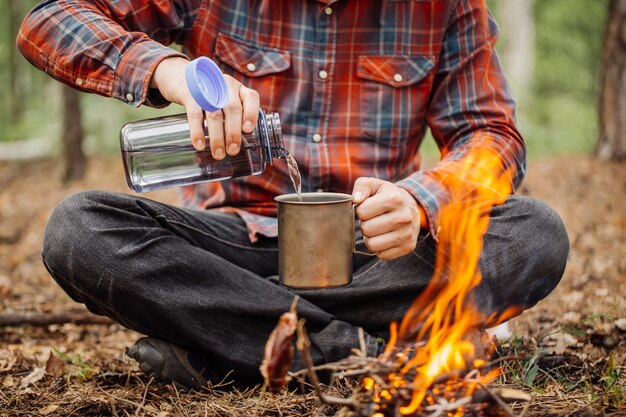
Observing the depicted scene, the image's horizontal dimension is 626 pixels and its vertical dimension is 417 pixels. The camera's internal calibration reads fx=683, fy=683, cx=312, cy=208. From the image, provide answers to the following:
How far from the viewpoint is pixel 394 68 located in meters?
2.97

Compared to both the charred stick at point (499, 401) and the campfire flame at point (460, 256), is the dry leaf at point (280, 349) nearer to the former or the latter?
the charred stick at point (499, 401)

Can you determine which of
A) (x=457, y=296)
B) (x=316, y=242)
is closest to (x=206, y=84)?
(x=316, y=242)

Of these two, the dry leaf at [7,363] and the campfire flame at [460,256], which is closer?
the campfire flame at [460,256]

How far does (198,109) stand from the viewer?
2.09 m

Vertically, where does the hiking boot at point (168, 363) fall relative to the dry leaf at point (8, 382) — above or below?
above

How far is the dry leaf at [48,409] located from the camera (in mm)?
2192

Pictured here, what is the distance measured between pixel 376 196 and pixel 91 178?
26.6 ft

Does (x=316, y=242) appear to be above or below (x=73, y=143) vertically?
above

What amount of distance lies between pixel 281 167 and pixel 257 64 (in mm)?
454

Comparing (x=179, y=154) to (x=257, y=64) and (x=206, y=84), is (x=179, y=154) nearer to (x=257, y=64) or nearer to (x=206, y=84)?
(x=206, y=84)

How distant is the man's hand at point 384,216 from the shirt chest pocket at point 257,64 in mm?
920

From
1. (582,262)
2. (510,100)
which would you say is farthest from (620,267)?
(510,100)

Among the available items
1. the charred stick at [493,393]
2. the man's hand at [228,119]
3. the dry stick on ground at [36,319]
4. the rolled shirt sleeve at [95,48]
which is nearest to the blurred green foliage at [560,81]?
the dry stick on ground at [36,319]

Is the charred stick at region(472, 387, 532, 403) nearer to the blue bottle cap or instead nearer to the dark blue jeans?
the dark blue jeans
